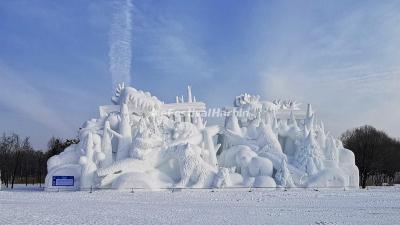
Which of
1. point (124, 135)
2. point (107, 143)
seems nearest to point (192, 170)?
point (124, 135)

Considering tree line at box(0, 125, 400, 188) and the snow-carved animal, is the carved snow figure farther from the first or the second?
tree line at box(0, 125, 400, 188)

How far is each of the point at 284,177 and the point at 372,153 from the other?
1896cm

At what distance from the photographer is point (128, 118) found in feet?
90.1

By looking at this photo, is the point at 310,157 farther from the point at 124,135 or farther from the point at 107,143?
the point at 107,143

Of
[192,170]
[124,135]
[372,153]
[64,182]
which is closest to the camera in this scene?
[192,170]

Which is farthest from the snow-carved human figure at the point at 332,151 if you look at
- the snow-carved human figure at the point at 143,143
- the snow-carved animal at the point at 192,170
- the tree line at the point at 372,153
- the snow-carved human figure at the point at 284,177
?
the tree line at the point at 372,153

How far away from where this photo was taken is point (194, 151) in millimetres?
24656

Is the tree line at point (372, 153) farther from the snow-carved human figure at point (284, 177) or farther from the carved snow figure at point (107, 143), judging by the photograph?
the carved snow figure at point (107, 143)

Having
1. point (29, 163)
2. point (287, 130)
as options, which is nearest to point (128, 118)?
point (287, 130)

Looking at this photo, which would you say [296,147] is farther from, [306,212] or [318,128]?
[306,212]

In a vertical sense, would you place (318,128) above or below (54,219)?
above

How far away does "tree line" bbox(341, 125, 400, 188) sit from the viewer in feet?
133

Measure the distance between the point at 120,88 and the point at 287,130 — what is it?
429 inches

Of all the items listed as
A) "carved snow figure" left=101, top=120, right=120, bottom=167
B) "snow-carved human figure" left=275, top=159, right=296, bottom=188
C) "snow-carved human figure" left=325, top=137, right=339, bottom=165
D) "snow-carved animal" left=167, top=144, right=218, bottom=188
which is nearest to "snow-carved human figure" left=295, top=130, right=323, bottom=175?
"snow-carved human figure" left=275, top=159, right=296, bottom=188
